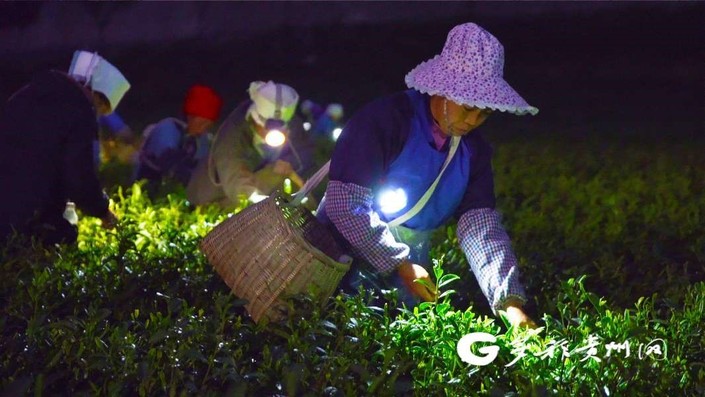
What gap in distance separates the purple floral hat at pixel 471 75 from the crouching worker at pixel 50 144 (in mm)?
2194

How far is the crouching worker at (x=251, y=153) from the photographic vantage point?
771cm

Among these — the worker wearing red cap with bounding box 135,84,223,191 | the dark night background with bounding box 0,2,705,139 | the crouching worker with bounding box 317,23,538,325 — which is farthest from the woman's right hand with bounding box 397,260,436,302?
the dark night background with bounding box 0,2,705,139

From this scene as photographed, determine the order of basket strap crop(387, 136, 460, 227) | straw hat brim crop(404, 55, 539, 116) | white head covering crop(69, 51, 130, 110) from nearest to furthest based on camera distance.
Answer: straw hat brim crop(404, 55, 539, 116) → basket strap crop(387, 136, 460, 227) → white head covering crop(69, 51, 130, 110)

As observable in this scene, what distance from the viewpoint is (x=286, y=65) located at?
1769cm

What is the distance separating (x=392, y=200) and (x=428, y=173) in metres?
0.19

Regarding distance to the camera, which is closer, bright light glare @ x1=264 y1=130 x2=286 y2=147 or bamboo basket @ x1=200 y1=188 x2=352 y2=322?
bamboo basket @ x1=200 y1=188 x2=352 y2=322

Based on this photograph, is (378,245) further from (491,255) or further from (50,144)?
(50,144)

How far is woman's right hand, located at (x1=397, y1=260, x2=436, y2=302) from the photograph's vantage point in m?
4.35

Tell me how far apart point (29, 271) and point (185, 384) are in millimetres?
1806

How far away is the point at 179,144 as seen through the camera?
899 centimetres

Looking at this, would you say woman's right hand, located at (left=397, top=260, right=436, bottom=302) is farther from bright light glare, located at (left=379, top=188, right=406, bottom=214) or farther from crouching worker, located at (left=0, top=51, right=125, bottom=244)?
crouching worker, located at (left=0, top=51, right=125, bottom=244)

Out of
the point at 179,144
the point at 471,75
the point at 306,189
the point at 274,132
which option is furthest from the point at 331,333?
the point at 179,144

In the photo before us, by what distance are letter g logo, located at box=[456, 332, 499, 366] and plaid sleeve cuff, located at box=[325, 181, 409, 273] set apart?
2.72 feet

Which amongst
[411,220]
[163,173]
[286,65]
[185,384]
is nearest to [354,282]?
[411,220]
